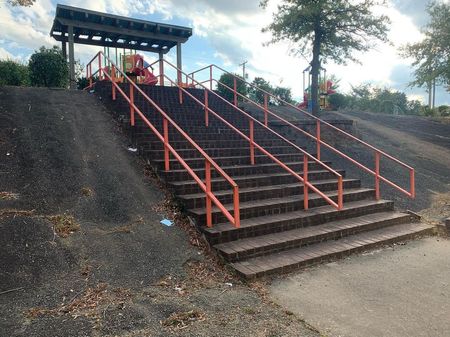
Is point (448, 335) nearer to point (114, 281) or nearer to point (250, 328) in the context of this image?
point (250, 328)

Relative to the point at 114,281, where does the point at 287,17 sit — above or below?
above

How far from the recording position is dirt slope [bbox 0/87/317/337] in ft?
11.5

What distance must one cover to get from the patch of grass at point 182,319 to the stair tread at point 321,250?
3.15 feet

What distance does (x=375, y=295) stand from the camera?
4.21 m

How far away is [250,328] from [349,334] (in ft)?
2.85

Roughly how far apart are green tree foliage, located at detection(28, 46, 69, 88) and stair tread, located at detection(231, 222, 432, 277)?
1071 centimetres

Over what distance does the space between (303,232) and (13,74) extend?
13.4m

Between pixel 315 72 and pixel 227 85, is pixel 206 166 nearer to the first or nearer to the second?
pixel 315 72

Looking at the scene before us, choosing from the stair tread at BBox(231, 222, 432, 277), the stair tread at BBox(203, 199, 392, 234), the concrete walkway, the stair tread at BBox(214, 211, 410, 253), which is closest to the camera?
the concrete walkway

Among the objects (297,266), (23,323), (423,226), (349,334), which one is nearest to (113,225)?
(23,323)

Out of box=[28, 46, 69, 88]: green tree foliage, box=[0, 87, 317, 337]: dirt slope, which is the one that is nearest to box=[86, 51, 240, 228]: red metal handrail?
box=[0, 87, 317, 337]: dirt slope

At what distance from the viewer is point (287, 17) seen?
13.4 meters

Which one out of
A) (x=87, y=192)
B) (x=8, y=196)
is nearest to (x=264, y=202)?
(x=87, y=192)

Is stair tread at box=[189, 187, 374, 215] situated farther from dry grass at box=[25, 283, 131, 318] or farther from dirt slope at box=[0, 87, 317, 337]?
dry grass at box=[25, 283, 131, 318]
